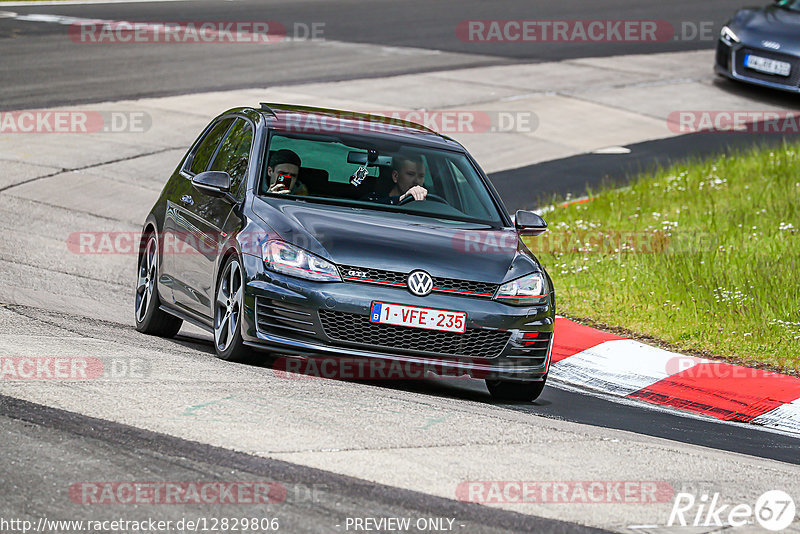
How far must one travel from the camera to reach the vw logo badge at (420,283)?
291 inches

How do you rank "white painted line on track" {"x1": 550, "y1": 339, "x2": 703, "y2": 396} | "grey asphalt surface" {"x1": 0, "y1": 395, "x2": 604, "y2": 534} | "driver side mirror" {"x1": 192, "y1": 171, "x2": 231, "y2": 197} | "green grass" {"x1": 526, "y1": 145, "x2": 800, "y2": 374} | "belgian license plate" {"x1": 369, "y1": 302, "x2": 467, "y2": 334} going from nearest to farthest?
"grey asphalt surface" {"x1": 0, "y1": 395, "x2": 604, "y2": 534}, "belgian license plate" {"x1": 369, "y1": 302, "x2": 467, "y2": 334}, "driver side mirror" {"x1": 192, "y1": 171, "x2": 231, "y2": 197}, "white painted line on track" {"x1": 550, "y1": 339, "x2": 703, "y2": 396}, "green grass" {"x1": 526, "y1": 145, "x2": 800, "y2": 374}

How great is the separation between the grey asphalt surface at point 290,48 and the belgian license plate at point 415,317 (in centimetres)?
1159

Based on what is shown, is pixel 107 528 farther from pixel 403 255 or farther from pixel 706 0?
pixel 706 0

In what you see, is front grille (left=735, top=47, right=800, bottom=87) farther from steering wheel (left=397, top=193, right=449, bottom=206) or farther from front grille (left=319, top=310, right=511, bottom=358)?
front grille (left=319, top=310, right=511, bottom=358)

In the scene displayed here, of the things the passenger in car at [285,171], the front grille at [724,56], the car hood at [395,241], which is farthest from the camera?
the front grille at [724,56]

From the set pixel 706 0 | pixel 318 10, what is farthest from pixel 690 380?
pixel 706 0

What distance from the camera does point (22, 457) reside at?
533 cm

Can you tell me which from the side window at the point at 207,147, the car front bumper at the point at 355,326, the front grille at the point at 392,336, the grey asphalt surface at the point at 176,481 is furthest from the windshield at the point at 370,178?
the grey asphalt surface at the point at 176,481

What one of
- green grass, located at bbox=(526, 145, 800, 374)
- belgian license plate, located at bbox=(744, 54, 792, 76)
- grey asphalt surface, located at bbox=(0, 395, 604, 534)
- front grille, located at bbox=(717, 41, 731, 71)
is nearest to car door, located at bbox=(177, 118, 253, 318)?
grey asphalt surface, located at bbox=(0, 395, 604, 534)

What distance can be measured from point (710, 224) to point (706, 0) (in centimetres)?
1954

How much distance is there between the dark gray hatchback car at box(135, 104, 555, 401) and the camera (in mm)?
7414

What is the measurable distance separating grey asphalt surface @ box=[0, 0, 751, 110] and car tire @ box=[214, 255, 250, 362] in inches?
418

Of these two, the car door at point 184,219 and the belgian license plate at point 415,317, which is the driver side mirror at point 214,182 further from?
the belgian license plate at point 415,317

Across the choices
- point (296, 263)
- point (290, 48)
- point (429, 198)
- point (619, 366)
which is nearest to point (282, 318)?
point (296, 263)
